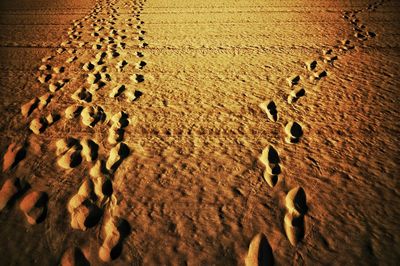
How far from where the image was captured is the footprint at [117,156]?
90 centimetres

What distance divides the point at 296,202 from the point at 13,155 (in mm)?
1075

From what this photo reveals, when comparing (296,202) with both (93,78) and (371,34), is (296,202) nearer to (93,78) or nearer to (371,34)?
(93,78)

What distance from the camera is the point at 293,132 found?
1006 mm

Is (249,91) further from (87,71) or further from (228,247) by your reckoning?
(87,71)

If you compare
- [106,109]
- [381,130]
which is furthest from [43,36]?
[381,130]

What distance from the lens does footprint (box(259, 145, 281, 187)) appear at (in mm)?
835

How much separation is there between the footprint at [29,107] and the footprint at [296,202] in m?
1.21

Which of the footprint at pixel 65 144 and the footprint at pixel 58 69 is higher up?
the footprint at pixel 58 69

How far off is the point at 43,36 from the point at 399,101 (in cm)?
241

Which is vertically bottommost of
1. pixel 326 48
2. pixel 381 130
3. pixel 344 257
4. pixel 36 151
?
pixel 36 151

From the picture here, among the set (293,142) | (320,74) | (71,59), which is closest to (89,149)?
(293,142)

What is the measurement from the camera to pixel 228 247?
2.21 ft

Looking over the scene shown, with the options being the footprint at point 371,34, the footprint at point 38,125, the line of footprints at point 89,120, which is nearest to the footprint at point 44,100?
the line of footprints at point 89,120

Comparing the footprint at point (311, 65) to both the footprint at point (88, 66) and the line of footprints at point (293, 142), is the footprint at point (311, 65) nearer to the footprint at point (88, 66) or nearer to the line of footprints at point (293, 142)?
the line of footprints at point (293, 142)
